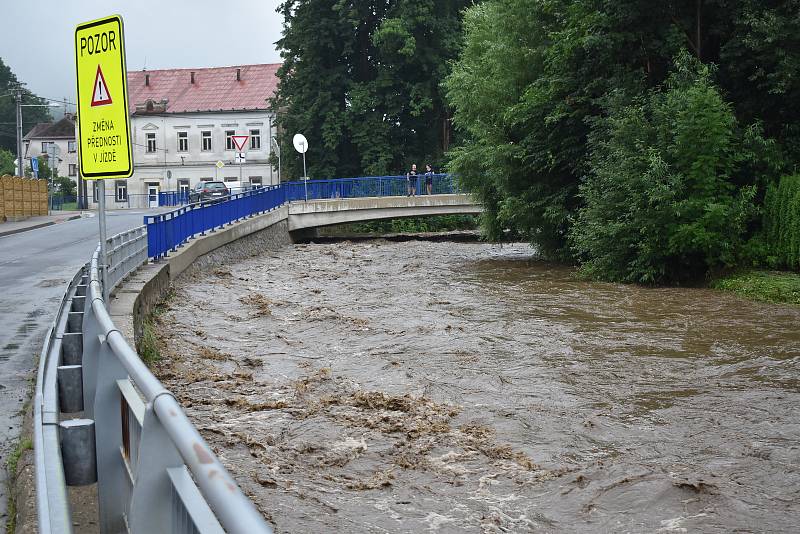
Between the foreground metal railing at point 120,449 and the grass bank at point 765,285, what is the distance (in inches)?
605

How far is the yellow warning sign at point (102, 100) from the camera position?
28.0 feet

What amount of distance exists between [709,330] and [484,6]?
19.0 meters

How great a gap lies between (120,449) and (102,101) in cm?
474

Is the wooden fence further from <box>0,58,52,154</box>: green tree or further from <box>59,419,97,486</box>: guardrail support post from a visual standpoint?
<box>0,58,52,154</box>: green tree

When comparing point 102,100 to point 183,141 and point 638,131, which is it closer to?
point 638,131

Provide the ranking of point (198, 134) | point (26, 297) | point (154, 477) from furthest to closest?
point (198, 134) → point (26, 297) → point (154, 477)

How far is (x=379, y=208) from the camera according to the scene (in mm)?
44688

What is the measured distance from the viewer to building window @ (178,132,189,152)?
74938 millimetres

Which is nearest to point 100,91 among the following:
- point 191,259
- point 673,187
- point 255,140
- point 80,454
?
point 80,454

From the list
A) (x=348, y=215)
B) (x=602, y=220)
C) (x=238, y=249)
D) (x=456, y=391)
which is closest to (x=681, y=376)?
(x=456, y=391)

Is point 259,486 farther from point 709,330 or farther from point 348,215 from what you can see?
point 348,215

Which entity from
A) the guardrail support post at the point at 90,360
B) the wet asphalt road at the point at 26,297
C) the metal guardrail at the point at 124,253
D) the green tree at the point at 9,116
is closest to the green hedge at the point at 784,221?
the metal guardrail at the point at 124,253

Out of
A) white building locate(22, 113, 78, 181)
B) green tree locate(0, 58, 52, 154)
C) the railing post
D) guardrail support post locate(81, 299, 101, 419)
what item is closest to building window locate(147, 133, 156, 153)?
white building locate(22, 113, 78, 181)

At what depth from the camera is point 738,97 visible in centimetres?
2456
